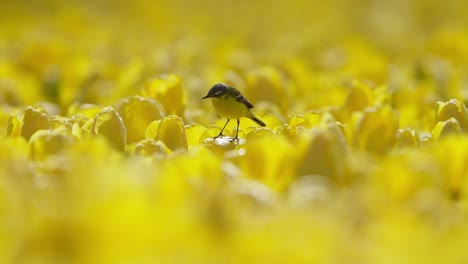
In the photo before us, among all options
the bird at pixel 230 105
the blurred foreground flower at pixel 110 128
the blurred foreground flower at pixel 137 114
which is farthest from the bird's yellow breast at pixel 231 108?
the blurred foreground flower at pixel 110 128

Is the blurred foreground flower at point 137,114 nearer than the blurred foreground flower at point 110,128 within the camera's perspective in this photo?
No

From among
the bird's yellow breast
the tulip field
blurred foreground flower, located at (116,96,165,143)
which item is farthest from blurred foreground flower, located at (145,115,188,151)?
the bird's yellow breast

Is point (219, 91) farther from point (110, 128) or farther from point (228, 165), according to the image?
point (228, 165)

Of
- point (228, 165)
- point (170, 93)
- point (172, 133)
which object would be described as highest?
point (170, 93)

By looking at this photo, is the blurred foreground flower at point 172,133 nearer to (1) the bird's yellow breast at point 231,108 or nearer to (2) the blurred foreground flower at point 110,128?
(2) the blurred foreground flower at point 110,128

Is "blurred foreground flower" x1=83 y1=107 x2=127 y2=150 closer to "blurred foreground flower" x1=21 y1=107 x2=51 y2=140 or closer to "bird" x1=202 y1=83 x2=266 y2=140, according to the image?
"blurred foreground flower" x1=21 y1=107 x2=51 y2=140

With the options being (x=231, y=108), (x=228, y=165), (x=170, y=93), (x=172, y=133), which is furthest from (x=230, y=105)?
(x=228, y=165)

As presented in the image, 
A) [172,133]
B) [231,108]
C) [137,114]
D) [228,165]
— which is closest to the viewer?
[228,165]
